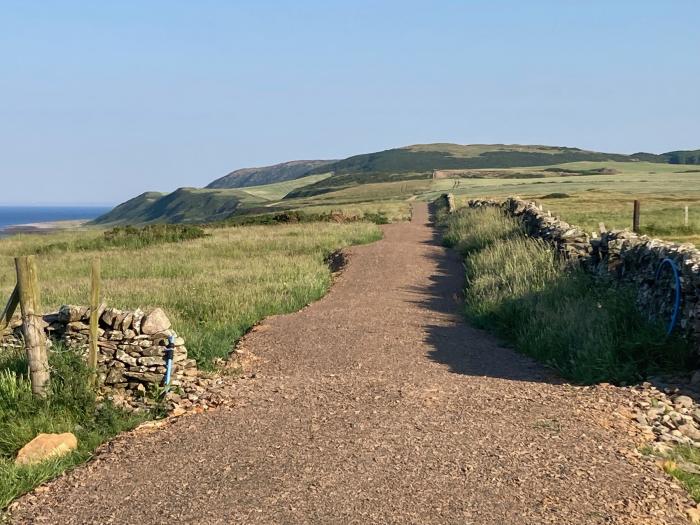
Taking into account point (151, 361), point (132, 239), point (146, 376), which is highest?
point (151, 361)

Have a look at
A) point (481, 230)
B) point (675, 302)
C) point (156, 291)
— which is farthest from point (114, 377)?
point (481, 230)

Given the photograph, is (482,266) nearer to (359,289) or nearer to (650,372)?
(359,289)

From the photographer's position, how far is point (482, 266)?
1738 centimetres

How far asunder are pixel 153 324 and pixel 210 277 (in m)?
9.61

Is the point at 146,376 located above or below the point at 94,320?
below

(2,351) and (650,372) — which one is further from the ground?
(2,351)

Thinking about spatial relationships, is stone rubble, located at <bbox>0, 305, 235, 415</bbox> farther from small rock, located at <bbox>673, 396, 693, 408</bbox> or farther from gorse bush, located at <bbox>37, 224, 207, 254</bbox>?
gorse bush, located at <bbox>37, 224, 207, 254</bbox>

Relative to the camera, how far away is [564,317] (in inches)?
427

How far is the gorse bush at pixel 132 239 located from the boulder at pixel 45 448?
24.8 metres

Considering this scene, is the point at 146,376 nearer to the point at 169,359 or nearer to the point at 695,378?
the point at 169,359

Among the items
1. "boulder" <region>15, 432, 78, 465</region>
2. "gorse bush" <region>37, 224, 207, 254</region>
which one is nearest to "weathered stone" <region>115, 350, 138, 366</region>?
"boulder" <region>15, 432, 78, 465</region>

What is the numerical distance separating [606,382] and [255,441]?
14.0 ft

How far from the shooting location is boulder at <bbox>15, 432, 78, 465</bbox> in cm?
708

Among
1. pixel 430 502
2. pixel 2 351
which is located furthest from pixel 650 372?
pixel 2 351
